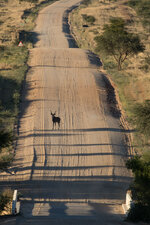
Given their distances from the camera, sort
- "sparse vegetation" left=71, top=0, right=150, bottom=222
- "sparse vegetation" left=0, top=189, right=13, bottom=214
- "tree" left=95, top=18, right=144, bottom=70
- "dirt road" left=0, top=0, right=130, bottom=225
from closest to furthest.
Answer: "sparse vegetation" left=71, top=0, right=150, bottom=222, "sparse vegetation" left=0, top=189, right=13, bottom=214, "dirt road" left=0, top=0, right=130, bottom=225, "tree" left=95, top=18, right=144, bottom=70

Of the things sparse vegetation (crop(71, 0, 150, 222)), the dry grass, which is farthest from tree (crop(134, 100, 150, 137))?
the dry grass

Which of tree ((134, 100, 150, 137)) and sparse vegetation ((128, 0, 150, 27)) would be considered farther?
sparse vegetation ((128, 0, 150, 27))

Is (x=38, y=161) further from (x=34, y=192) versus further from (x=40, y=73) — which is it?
(x=40, y=73)

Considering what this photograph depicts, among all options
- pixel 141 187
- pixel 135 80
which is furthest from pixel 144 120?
pixel 135 80

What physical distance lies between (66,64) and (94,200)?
2190cm

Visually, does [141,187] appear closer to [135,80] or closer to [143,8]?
[135,80]

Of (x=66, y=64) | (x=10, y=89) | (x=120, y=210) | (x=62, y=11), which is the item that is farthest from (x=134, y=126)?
(x=62, y=11)

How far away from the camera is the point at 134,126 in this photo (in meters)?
23.2

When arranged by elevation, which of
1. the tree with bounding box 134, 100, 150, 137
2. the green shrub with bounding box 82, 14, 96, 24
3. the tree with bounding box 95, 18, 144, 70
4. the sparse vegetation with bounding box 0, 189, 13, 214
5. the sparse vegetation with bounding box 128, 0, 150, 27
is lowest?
the sparse vegetation with bounding box 0, 189, 13, 214

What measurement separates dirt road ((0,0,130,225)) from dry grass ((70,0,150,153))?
2374mm

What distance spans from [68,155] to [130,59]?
25991mm

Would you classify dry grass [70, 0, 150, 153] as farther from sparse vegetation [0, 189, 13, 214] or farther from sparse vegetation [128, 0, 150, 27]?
sparse vegetation [0, 189, 13, 214]

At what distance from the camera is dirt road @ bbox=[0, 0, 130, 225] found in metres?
14.3

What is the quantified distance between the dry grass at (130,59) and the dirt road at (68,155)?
2.37 metres
